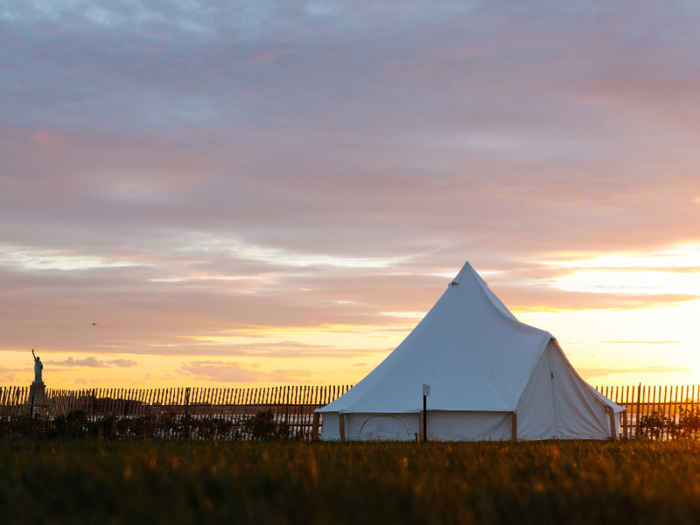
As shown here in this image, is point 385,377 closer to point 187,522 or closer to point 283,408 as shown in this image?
point 283,408

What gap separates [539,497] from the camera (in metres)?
4.23

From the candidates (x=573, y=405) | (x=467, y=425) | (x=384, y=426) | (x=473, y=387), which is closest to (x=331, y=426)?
(x=384, y=426)

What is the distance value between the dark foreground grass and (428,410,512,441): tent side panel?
39.5 ft

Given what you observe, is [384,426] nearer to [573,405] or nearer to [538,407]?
[538,407]

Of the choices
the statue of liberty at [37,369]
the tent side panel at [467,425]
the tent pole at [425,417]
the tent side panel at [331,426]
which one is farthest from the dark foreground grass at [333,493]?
the statue of liberty at [37,369]

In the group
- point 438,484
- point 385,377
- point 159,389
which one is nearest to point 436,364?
point 385,377

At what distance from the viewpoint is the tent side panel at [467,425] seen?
58.9ft

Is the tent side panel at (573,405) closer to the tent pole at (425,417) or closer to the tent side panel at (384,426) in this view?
the tent pole at (425,417)

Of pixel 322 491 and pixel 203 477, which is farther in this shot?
pixel 203 477

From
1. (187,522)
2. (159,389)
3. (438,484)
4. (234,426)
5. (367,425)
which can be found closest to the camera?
(187,522)

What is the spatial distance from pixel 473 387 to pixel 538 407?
193 cm

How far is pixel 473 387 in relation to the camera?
61.4 ft

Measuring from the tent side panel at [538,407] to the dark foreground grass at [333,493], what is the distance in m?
12.5

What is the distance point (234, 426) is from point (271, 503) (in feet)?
67.1
